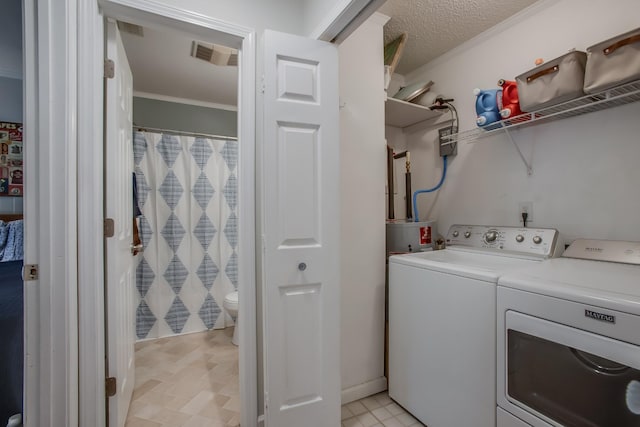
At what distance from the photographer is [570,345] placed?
90 centimetres

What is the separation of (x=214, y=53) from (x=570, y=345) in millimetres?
2599

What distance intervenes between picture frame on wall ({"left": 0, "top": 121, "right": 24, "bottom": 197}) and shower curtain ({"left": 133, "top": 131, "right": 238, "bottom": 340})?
91cm

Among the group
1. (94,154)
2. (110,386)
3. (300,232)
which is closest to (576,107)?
(300,232)

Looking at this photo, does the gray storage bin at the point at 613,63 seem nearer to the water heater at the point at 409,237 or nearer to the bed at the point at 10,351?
the water heater at the point at 409,237

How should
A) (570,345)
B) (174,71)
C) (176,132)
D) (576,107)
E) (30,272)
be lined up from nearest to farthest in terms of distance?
(570,345) → (30,272) → (576,107) → (174,71) → (176,132)

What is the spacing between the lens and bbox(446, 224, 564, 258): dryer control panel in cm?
144

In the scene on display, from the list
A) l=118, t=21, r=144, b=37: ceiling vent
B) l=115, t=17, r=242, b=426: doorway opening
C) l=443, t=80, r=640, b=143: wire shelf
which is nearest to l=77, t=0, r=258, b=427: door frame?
l=118, t=21, r=144, b=37: ceiling vent

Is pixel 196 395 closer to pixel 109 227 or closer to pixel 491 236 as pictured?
pixel 109 227

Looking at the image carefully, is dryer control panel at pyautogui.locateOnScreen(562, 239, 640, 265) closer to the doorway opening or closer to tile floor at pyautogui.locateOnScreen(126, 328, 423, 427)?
tile floor at pyautogui.locateOnScreen(126, 328, 423, 427)

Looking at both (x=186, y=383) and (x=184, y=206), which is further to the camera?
(x=184, y=206)

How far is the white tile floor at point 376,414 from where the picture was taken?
4.93 feet

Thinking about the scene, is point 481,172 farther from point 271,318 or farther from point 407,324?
point 271,318

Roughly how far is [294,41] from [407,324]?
Result: 157 centimetres

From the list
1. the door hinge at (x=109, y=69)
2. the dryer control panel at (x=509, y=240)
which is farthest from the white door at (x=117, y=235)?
the dryer control panel at (x=509, y=240)
